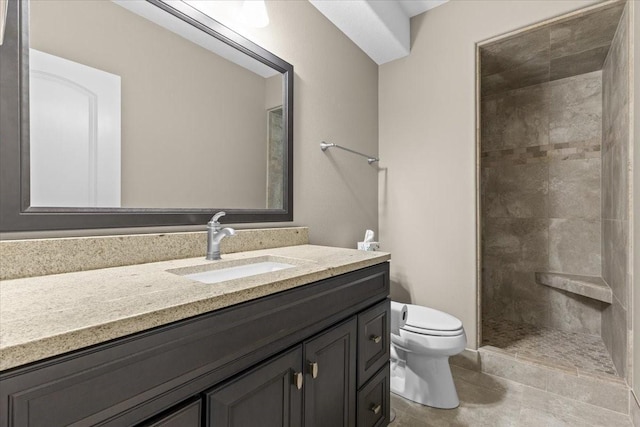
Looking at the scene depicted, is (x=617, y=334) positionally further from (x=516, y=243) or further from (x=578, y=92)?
(x=578, y=92)

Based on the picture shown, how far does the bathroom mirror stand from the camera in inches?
33.8

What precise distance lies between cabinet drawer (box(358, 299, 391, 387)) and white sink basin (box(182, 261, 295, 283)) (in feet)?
1.26

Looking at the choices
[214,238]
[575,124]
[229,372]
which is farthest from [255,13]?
[575,124]

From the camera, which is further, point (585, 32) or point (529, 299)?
point (529, 299)

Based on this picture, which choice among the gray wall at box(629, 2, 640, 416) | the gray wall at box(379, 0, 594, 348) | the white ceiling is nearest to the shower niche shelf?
the gray wall at box(629, 2, 640, 416)

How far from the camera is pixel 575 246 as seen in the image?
2.54 meters

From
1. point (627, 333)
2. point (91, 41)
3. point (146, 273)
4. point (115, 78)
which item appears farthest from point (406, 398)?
point (91, 41)

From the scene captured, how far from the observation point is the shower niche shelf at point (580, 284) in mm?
2122

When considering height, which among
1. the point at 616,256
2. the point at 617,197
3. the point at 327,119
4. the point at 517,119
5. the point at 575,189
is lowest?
the point at 616,256

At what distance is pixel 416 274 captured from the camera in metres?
2.31

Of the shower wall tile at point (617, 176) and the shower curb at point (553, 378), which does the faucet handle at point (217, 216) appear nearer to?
the shower curb at point (553, 378)

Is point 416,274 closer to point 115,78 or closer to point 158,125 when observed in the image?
point 158,125

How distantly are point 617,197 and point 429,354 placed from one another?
4.93 feet

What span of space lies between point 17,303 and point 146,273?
311 millimetres
